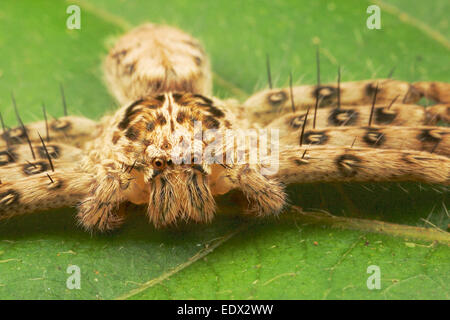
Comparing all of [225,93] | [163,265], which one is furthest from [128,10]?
[163,265]

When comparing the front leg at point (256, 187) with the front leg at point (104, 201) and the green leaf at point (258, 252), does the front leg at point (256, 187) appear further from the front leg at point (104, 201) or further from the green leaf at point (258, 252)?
the front leg at point (104, 201)

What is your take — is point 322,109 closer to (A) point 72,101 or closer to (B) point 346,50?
(B) point 346,50

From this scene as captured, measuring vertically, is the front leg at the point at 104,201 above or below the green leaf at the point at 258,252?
above

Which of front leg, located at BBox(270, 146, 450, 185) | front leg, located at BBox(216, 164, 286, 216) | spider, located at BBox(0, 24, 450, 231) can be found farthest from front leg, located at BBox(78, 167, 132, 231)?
front leg, located at BBox(270, 146, 450, 185)

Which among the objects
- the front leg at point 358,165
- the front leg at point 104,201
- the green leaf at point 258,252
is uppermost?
the front leg at point 358,165

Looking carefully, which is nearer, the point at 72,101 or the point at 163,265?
the point at 163,265

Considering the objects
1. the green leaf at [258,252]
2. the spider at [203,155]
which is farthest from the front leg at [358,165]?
the green leaf at [258,252]

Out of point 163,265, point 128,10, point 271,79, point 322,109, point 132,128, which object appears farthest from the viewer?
point 128,10

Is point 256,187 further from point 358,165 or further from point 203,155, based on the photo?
point 358,165

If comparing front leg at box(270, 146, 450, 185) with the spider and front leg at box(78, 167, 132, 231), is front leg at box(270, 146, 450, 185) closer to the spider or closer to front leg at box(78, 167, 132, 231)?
the spider
